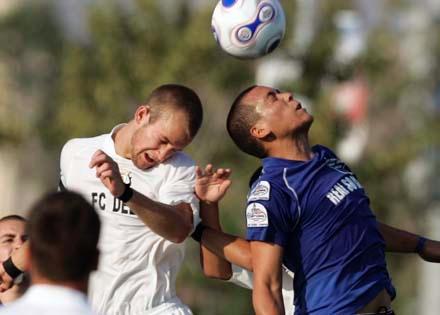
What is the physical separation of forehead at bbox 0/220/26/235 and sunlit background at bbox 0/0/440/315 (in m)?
12.5

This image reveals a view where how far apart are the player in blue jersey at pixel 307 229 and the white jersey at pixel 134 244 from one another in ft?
1.58

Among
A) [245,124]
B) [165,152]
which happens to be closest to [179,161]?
[165,152]

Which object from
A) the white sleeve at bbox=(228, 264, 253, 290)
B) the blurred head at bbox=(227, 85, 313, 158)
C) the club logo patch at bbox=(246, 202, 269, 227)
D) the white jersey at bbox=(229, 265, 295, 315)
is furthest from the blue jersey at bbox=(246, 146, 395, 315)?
the white sleeve at bbox=(228, 264, 253, 290)

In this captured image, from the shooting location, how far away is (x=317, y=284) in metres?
7.62

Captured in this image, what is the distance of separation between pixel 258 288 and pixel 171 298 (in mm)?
753

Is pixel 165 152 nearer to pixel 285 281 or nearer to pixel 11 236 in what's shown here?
pixel 11 236

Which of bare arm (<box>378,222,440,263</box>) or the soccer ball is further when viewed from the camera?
the soccer ball

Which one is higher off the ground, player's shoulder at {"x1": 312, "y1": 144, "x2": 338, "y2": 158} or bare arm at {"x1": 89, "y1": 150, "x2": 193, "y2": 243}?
player's shoulder at {"x1": 312, "y1": 144, "x2": 338, "y2": 158}

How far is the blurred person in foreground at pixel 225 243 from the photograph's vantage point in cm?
791

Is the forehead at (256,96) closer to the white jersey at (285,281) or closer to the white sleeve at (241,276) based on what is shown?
the white jersey at (285,281)

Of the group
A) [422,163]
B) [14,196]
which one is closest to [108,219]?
[422,163]

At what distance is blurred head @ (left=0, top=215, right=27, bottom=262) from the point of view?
791cm

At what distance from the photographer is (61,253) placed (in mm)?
4930

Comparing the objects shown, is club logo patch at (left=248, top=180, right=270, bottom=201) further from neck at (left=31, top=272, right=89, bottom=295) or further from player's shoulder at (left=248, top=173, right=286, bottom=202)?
neck at (left=31, top=272, right=89, bottom=295)
